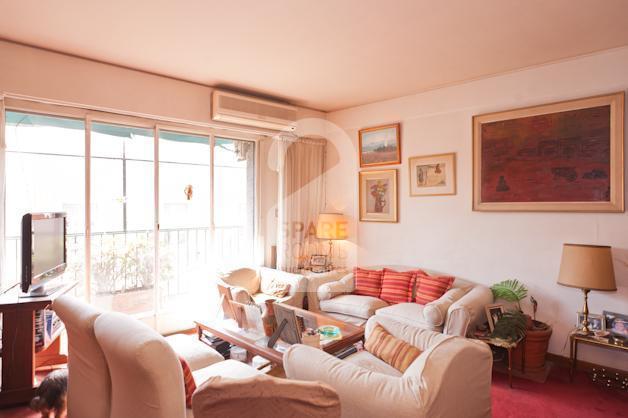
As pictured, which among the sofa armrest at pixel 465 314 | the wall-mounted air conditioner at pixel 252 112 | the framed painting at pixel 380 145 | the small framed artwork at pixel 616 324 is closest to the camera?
the small framed artwork at pixel 616 324

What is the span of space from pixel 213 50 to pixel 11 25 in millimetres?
1426

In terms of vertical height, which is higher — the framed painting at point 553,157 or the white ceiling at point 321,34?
the white ceiling at point 321,34

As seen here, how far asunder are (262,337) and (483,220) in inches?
99.2

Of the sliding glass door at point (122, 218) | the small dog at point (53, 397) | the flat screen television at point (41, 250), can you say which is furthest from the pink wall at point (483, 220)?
the small dog at point (53, 397)

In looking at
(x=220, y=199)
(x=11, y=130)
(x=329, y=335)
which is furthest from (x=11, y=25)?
(x=329, y=335)

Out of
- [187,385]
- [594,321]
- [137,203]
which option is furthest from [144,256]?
[594,321]

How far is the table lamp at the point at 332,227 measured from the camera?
4.76 meters

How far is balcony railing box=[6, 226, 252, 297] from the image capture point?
3.53 metres

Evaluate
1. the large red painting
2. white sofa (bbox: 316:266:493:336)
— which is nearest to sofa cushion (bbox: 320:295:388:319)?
white sofa (bbox: 316:266:493:336)

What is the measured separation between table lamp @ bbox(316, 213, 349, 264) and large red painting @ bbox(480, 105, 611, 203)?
1.74 metres

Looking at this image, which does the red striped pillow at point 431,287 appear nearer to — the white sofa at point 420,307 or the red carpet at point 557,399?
the white sofa at point 420,307

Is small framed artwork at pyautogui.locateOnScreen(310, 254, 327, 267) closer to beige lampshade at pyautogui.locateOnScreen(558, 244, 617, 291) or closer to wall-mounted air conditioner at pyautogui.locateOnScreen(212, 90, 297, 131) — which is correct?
wall-mounted air conditioner at pyautogui.locateOnScreen(212, 90, 297, 131)

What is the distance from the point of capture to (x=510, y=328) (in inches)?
120

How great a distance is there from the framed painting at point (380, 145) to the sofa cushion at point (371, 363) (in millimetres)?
2624
